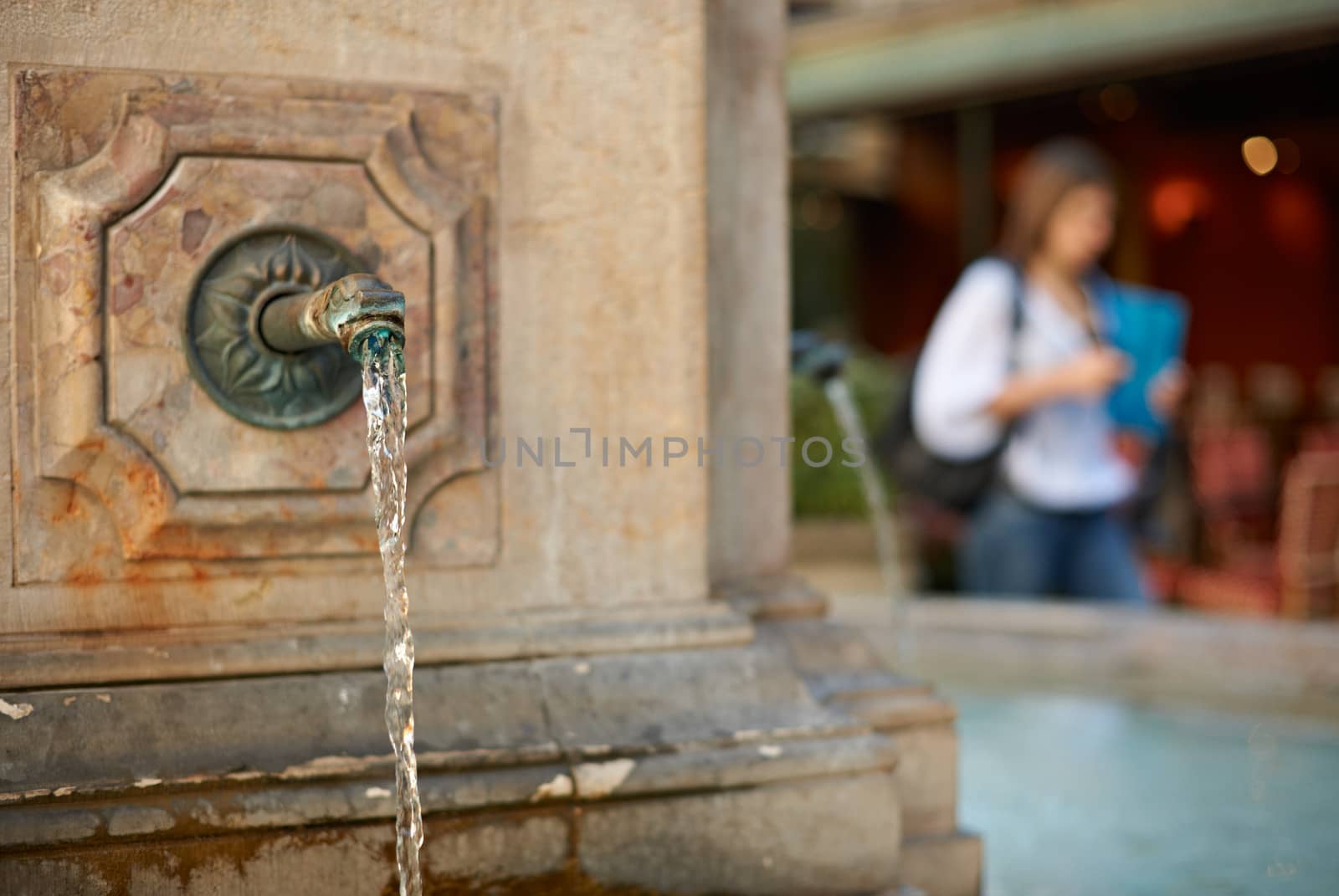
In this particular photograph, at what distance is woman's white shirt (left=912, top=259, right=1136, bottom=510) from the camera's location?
16.2 ft

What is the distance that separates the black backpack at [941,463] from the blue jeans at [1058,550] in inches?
3.4

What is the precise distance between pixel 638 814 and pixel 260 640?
64cm

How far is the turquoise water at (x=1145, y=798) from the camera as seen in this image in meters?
3.10

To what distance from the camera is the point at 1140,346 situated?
16.9 ft

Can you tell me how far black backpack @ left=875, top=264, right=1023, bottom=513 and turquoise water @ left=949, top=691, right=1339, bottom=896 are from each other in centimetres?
67

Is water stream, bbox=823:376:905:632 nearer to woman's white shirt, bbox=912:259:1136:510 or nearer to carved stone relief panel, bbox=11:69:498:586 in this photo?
woman's white shirt, bbox=912:259:1136:510

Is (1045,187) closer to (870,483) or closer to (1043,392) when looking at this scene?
(1043,392)

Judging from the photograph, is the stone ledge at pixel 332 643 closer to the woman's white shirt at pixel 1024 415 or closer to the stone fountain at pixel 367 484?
the stone fountain at pixel 367 484

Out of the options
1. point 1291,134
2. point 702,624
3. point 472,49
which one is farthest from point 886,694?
point 1291,134

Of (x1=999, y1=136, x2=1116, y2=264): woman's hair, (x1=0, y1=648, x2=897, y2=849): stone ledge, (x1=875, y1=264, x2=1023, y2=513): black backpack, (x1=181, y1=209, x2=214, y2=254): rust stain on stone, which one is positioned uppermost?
(x1=999, y1=136, x2=1116, y2=264): woman's hair

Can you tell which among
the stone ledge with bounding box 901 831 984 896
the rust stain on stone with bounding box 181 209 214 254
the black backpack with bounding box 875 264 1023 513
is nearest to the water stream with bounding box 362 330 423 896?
the rust stain on stone with bounding box 181 209 214 254

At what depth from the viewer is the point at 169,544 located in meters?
2.30

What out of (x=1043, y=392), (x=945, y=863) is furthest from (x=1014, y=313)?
(x=945, y=863)

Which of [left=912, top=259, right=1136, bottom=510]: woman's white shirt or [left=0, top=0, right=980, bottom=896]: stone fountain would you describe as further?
[left=912, top=259, right=1136, bottom=510]: woman's white shirt
